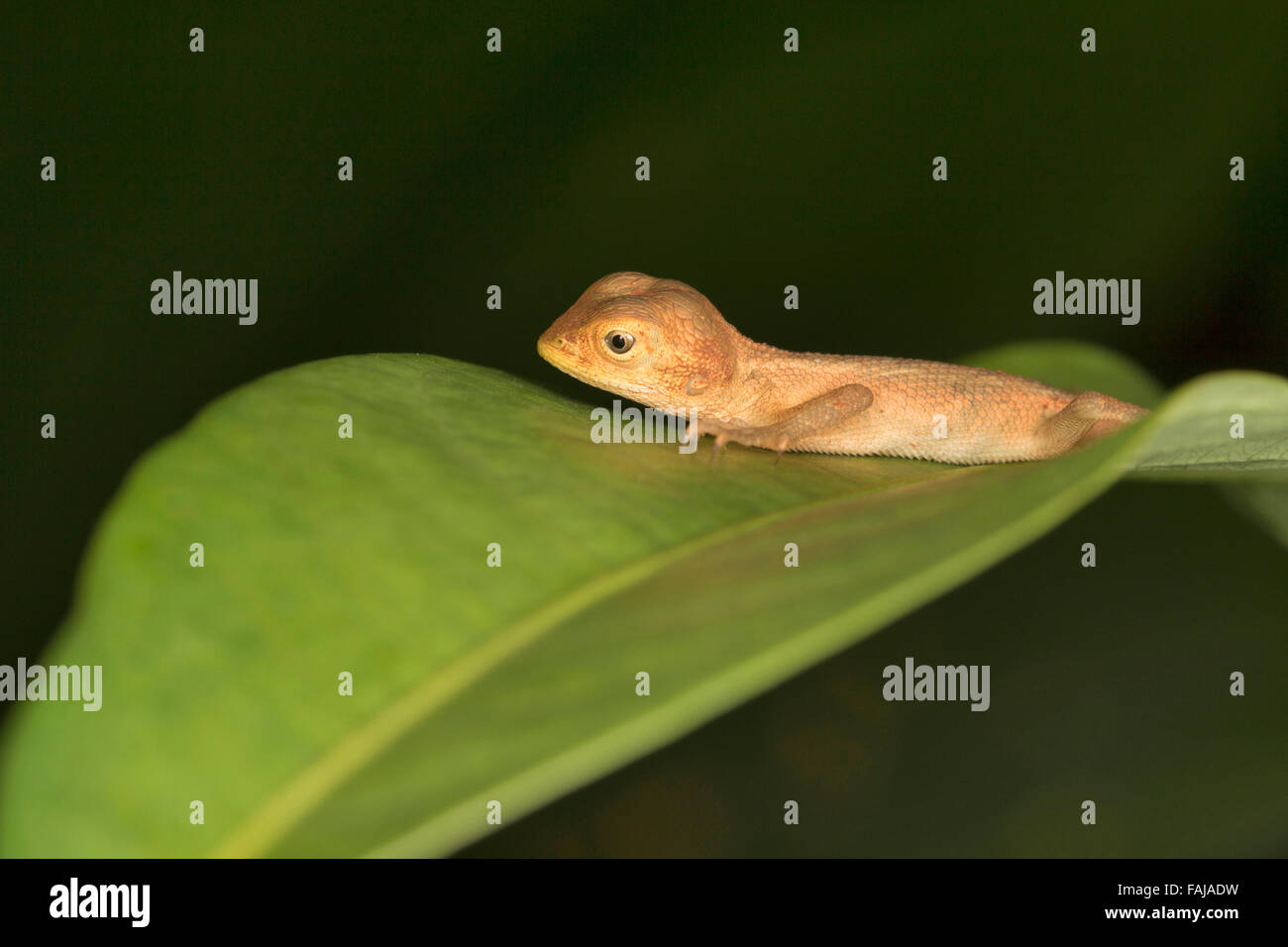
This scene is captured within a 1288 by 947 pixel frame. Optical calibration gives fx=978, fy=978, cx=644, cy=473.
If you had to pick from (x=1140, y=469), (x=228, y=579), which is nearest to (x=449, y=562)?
(x=228, y=579)

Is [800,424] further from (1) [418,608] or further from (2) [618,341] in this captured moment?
(1) [418,608]

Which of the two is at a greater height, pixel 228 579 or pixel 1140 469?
pixel 1140 469

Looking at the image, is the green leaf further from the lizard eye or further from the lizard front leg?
the lizard eye

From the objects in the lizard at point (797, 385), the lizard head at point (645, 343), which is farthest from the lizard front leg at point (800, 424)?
the lizard head at point (645, 343)

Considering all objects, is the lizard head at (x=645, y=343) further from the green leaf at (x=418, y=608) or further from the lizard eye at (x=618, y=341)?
the green leaf at (x=418, y=608)

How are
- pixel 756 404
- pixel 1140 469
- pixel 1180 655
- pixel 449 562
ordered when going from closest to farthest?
pixel 449 562 < pixel 1140 469 < pixel 1180 655 < pixel 756 404

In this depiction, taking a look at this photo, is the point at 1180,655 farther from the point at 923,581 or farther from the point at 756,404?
the point at 923,581

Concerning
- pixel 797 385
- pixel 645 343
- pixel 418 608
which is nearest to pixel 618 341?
pixel 645 343

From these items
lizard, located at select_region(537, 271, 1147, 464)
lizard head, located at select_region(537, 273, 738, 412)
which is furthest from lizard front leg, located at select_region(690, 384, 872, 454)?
lizard head, located at select_region(537, 273, 738, 412)
